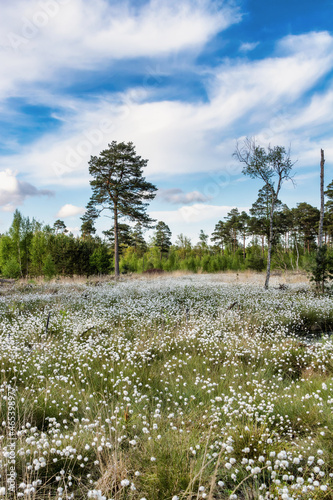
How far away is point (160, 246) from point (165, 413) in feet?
164

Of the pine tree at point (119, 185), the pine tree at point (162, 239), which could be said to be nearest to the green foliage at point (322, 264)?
the pine tree at point (119, 185)

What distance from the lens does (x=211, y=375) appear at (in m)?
4.66

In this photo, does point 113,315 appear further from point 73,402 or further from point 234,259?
point 234,259

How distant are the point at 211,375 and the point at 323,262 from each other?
11398 millimetres

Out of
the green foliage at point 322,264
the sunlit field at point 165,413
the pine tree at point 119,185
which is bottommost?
the sunlit field at point 165,413

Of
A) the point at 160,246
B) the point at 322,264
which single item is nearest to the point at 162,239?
the point at 160,246

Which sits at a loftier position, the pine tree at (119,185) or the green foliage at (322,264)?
the pine tree at (119,185)

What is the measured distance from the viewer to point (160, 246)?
5325cm

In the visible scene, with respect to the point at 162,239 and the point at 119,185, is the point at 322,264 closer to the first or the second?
the point at 119,185

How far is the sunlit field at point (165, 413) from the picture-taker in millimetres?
2195

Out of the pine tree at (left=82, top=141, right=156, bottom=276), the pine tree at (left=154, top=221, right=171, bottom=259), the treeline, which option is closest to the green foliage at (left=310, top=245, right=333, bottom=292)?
the treeline

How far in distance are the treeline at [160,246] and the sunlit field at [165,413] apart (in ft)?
37.1

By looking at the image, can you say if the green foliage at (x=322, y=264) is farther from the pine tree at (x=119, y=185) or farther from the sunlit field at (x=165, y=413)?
the pine tree at (x=119, y=185)

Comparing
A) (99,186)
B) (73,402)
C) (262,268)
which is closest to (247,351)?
(73,402)
